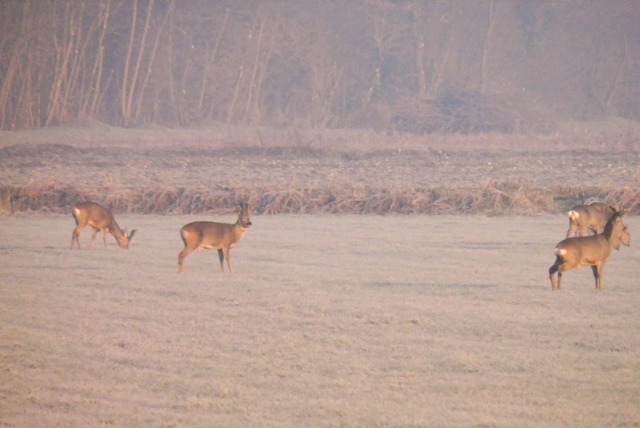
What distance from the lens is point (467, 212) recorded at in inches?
885

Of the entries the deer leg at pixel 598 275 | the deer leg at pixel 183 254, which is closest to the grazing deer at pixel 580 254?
the deer leg at pixel 598 275

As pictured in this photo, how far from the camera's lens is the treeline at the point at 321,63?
53.5m

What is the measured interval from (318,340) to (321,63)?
56.2 meters

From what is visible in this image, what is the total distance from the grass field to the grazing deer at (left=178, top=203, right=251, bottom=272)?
37 centimetres

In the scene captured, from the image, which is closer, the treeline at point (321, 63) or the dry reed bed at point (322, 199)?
the dry reed bed at point (322, 199)

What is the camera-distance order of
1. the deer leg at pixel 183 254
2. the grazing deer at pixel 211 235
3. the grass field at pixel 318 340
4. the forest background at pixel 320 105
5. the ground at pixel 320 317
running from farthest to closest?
the forest background at pixel 320 105 → the deer leg at pixel 183 254 → the grazing deer at pixel 211 235 → the ground at pixel 320 317 → the grass field at pixel 318 340

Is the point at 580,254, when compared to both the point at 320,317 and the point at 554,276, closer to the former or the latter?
the point at 554,276

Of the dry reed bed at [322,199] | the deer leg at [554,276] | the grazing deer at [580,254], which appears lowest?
the dry reed bed at [322,199]

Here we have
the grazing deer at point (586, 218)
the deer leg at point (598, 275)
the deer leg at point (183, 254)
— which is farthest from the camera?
the grazing deer at point (586, 218)

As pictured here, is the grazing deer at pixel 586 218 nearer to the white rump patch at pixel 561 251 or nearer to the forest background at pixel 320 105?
the white rump patch at pixel 561 251

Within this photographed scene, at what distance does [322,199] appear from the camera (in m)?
23.6

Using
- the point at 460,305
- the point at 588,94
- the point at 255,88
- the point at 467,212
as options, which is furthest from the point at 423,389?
the point at 588,94

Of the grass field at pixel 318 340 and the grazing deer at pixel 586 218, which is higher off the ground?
the grazing deer at pixel 586 218

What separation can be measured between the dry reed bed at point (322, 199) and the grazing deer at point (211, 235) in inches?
382
